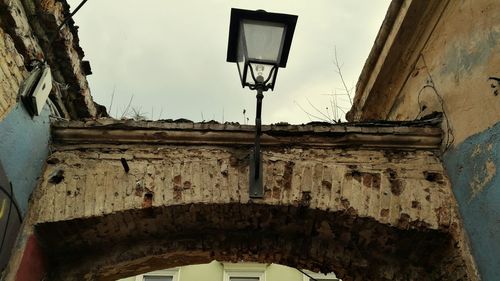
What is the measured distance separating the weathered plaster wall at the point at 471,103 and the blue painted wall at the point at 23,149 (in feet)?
8.65

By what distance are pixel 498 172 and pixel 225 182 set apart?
1588mm

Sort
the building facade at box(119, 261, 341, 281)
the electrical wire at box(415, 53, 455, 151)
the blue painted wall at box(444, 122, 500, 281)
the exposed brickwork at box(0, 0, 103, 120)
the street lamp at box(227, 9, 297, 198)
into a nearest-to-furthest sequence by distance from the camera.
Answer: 1. the blue painted wall at box(444, 122, 500, 281)
2. the exposed brickwork at box(0, 0, 103, 120)
3. the street lamp at box(227, 9, 297, 198)
4. the electrical wire at box(415, 53, 455, 151)
5. the building facade at box(119, 261, 341, 281)

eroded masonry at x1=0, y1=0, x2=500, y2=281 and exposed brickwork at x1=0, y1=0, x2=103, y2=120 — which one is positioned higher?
exposed brickwork at x1=0, y1=0, x2=103, y2=120

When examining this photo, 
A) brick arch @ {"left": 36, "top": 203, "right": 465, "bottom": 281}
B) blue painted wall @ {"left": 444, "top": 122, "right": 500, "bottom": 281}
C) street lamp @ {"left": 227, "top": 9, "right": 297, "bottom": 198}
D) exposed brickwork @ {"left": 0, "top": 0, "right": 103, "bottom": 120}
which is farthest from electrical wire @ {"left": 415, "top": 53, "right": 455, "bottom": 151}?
exposed brickwork @ {"left": 0, "top": 0, "right": 103, "bottom": 120}

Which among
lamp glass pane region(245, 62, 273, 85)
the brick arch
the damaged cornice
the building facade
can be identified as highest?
the building facade

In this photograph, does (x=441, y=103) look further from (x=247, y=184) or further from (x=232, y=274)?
(x=232, y=274)

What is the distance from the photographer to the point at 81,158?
10.9 ft

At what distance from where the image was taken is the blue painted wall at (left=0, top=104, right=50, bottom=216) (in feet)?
9.46

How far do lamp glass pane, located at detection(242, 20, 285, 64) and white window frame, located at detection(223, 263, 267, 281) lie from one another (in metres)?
8.49

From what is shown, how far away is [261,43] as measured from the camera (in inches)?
122

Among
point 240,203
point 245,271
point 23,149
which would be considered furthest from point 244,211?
point 245,271

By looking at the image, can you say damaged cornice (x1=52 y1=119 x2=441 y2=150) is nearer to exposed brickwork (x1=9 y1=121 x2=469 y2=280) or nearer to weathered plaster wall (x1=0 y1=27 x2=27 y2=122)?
exposed brickwork (x1=9 y1=121 x2=469 y2=280)

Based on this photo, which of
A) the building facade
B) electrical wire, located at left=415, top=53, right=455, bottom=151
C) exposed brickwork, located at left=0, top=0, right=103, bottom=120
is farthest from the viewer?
the building facade

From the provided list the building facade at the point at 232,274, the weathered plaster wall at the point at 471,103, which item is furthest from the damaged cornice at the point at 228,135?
the building facade at the point at 232,274
